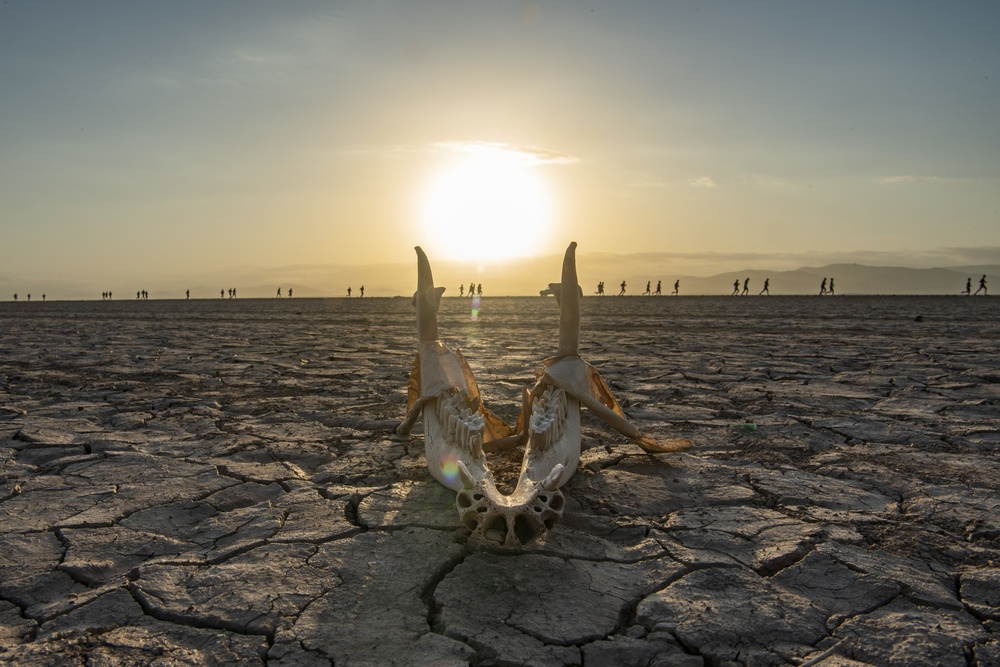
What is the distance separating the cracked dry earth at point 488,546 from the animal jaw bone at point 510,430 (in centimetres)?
19

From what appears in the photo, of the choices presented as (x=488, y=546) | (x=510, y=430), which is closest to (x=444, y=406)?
(x=510, y=430)

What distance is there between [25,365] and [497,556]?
8465 mm

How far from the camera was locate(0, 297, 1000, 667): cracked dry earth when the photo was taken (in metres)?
1.95

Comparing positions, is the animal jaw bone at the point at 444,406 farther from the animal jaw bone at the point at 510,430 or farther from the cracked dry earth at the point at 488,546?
the cracked dry earth at the point at 488,546

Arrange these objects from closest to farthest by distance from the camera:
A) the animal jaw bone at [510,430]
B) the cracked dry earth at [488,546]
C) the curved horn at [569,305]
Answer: the cracked dry earth at [488,546] < the animal jaw bone at [510,430] < the curved horn at [569,305]

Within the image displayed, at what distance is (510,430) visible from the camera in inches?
155

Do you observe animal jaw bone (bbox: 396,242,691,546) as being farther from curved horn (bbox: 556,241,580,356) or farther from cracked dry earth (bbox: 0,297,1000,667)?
cracked dry earth (bbox: 0,297,1000,667)

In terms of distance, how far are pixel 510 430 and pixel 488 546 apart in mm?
1365

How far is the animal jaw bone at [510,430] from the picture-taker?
229 centimetres

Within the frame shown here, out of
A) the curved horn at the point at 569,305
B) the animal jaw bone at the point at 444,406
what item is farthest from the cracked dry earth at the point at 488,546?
the curved horn at the point at 569,305

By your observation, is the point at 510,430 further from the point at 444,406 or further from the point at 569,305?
the point at 569,305

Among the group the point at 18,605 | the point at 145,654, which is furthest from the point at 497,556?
the point at 18,605

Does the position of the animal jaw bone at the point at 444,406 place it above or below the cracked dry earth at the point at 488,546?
above

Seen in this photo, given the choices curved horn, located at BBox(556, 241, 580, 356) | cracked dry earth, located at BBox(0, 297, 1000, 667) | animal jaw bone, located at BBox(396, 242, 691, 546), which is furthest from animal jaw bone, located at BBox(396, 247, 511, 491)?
curved horn, located at BBox(556, 241, 580, 356)
